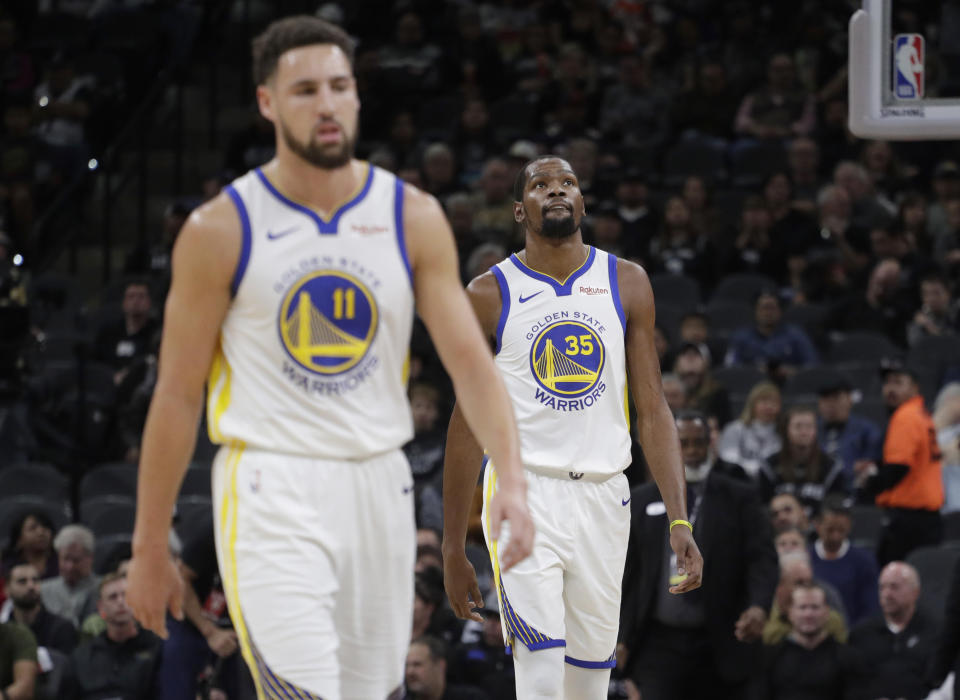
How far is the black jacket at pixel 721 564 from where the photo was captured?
867cm

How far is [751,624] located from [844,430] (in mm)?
3775

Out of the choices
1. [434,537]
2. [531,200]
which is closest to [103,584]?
[434,537]

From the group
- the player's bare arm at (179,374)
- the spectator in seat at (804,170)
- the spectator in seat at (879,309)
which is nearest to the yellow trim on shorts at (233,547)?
the player's bare arm at (179,374)

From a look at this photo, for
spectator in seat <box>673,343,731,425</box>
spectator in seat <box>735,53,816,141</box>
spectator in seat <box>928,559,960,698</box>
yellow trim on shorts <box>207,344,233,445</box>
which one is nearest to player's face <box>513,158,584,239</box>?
yellow trim on shorts <box>207,344,233,445</box>

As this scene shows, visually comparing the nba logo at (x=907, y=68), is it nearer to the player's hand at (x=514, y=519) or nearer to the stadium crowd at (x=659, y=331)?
the stadium crowd at (x=659, y=331)

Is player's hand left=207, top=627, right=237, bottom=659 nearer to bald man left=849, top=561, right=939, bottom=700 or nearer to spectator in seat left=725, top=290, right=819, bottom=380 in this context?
bald man left=849, top=561, right=939, bottom=700

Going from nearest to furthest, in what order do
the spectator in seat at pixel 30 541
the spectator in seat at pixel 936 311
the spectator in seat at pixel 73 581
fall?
the spectator in seat at pixel 73 581
the spectator in seat at pixel 30 541
the spectator in seat at pixel 936 311

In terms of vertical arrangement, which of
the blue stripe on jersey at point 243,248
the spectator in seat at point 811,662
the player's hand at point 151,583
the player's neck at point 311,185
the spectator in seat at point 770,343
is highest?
the player's neck at point 311,185

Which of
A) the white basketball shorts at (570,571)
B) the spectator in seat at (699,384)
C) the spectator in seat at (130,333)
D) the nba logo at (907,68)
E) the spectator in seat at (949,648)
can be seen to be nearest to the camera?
the white basketball shorts at (570,571)

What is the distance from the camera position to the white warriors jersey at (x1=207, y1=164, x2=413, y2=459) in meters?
4.33

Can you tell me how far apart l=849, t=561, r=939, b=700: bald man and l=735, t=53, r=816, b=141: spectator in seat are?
7.38 metres

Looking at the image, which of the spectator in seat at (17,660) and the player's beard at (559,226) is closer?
the player's beard at (559,226)

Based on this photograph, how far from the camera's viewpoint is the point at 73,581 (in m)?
10.6

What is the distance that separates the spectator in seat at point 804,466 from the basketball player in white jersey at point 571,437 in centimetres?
496
